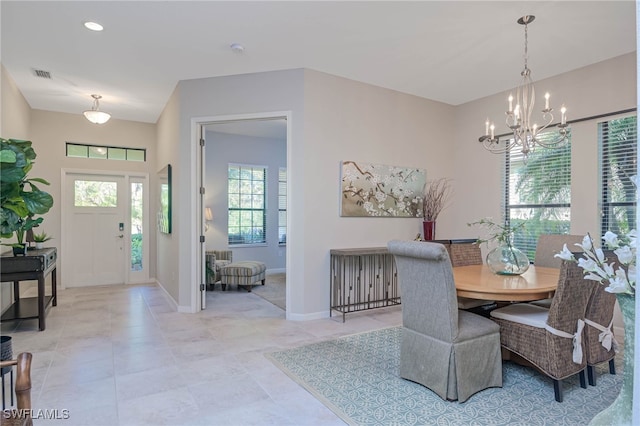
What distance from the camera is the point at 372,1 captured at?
9.36 feet

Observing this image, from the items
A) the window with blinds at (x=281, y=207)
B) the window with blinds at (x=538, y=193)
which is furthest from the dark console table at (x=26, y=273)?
the window with blinds at (x=538, y=193)

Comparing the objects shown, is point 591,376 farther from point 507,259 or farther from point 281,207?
point 281,207

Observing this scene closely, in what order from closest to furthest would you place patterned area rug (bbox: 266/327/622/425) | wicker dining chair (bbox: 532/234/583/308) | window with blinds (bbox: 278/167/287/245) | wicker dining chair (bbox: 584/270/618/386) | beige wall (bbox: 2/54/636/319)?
patterned area rug (bbox: 266/327/622/425) → wicker dining chair (bbox: 584/270/618/386) → wicker dining chair (bbox: 532/234/583/308) → beige wall (bbox: 2/54/636/319) → window with blinds (bbox: 278/167/287/245)

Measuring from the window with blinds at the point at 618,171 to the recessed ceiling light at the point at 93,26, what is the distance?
5240mm

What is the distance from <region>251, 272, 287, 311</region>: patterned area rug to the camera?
5.10 metres

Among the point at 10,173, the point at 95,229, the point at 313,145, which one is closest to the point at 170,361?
the point at 10,173

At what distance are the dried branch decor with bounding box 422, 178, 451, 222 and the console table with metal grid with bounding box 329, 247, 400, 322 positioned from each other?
0.95 meters

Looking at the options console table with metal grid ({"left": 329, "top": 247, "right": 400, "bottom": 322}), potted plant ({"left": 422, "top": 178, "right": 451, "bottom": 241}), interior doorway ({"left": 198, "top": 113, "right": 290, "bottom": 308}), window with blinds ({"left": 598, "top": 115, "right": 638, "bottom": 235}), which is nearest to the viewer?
window with blinds ({"left": 598, "top": 115, "right": 638, "bottom": 235})

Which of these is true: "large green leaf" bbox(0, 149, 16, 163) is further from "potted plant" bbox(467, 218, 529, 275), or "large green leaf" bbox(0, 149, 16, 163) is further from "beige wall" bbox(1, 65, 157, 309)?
"beige wall" bbox(1, 65, 157, 309)

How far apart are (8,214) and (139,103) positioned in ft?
12.3

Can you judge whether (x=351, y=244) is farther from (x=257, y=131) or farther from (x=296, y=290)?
(x=257, y=131)

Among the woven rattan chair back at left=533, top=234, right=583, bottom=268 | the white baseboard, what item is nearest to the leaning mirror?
the white baseboard

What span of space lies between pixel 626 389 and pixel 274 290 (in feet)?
17.1

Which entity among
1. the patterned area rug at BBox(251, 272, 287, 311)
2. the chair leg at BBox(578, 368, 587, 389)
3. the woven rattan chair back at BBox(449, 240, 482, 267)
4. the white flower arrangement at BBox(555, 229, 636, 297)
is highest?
the white flower arrangement at BBox(555, 229, 636, 297)
